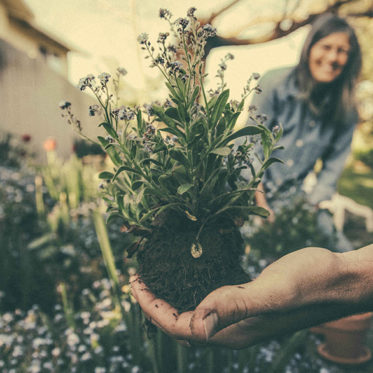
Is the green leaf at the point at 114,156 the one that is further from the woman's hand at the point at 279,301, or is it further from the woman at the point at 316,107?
the woman at the point at 316,107

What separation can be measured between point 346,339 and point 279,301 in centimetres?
165

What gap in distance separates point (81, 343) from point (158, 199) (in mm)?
1383

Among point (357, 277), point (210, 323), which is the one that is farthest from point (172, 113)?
point (357, 277)

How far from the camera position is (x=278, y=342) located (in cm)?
224

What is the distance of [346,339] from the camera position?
2.16 metres

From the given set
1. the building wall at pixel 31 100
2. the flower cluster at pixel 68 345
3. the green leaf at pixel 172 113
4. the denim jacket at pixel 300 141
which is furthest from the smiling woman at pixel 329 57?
the building wall at pixel 31 100

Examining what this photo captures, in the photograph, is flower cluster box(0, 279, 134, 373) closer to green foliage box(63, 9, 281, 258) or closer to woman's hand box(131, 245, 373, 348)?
woman's hand box(131, 245, 373, 348)

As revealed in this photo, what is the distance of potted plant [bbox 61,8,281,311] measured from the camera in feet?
3.13

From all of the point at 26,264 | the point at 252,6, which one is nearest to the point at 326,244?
the point at 26,264

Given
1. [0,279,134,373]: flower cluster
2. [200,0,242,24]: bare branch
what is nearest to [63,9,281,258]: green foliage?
[0,279,134,373]: flower cluster

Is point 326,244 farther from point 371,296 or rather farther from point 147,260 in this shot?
point 147,260

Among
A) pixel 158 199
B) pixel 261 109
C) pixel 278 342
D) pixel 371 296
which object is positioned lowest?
pixel 278 342

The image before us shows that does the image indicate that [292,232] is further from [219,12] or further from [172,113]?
[219,12]

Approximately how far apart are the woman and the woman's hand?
54.7 inches
